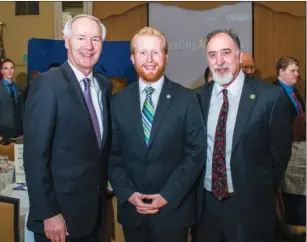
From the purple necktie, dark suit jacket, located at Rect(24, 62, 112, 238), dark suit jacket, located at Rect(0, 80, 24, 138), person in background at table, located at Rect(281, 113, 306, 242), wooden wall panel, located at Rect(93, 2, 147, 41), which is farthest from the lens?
wooden wall panel, located at Rect(93, 2, 147, 41)

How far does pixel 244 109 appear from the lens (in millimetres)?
1775

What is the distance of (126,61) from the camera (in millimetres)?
3676

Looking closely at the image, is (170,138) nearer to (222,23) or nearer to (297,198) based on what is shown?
(297,198)

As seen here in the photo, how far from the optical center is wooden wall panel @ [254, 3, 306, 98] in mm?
5555

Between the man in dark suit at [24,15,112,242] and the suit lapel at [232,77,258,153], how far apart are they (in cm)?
55

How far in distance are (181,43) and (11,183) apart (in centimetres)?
390

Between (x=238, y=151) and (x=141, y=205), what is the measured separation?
476 millimetres

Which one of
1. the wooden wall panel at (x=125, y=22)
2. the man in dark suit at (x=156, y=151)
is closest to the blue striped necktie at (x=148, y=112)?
the man in dark suit at (x=156, y=151)

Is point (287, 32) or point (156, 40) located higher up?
point (287, 32)

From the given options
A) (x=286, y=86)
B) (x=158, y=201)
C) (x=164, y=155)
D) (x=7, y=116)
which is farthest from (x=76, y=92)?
(x=7, y=116)

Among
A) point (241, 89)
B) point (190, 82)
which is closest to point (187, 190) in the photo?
point (241, 89)

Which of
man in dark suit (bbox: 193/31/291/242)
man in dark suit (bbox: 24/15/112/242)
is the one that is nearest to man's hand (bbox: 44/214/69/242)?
man in dark suit (bbox: 24/15/112/242)

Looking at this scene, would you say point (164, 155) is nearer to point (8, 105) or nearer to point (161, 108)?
point (161, 108)

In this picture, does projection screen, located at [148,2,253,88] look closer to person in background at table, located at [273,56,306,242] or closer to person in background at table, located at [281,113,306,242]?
person in background at table, located at [273,56,306,242]
